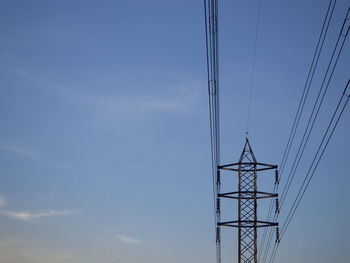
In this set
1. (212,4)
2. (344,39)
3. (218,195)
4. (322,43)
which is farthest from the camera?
(218,195)

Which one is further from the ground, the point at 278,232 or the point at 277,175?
the point at 277,175

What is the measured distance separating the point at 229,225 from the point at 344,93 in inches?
794

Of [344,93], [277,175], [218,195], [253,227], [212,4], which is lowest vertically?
[344,93]

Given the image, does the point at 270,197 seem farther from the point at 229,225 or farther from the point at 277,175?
the point at 229,225

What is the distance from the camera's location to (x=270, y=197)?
1329 inches

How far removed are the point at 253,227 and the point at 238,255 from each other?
7.79 ft

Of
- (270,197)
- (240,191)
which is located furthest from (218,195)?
(270,197)

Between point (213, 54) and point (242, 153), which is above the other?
point (242, 153)

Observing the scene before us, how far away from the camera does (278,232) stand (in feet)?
107

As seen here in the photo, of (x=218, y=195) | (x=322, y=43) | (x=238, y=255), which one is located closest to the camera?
(x=322, y=43)

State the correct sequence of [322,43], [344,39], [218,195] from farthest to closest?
[218,195], [322,43], [344,39]

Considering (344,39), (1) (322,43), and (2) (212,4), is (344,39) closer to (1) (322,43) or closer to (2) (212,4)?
(1) (322,43)

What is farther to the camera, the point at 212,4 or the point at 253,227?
the point at 253,227

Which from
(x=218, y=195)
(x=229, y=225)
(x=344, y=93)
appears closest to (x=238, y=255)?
(x=229, y=225)
